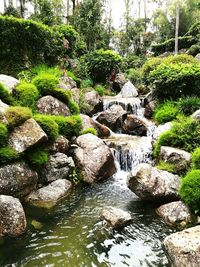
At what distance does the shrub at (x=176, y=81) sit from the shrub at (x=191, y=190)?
808cm

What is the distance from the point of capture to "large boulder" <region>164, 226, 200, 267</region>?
208 inches

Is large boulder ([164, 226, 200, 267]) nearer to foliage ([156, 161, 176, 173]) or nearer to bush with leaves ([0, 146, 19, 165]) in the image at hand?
foliage ([156, 161, 176, 173])

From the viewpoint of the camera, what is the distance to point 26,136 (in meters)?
9.69

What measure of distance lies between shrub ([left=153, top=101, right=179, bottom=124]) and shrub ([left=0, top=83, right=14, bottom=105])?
7.41 metres

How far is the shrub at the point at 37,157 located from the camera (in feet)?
32.0

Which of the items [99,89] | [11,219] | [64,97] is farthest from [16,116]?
[99,89]

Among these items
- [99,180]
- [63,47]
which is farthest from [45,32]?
[99,180]

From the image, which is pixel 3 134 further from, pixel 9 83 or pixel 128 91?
pixel 128 91

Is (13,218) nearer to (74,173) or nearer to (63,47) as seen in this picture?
(74,173)

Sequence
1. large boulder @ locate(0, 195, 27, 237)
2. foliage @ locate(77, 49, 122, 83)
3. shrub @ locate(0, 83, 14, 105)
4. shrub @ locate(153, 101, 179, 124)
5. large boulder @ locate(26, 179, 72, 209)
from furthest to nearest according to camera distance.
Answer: foliage @ locate(77, 49, 122, 83), shrub @ locate(153, 101, 179, 124), shrub @ locate(0, 83, 14, 105), large boulder @ locate(26, 179, 72, 209), large boulder @ locate(0, 195, 27, 237)

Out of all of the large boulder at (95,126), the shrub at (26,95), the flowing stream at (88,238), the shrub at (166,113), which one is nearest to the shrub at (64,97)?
the large boulder at (95,126)

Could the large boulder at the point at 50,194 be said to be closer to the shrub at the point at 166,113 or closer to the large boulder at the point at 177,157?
the large boulder at the point at 177,157

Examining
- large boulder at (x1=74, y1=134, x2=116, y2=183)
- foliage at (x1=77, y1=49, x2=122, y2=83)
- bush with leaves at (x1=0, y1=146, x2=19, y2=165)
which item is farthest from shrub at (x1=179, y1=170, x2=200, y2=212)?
foliage at (x1=77, y1=49, x2=122, y2=83)

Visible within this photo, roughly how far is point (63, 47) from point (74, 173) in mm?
11987
